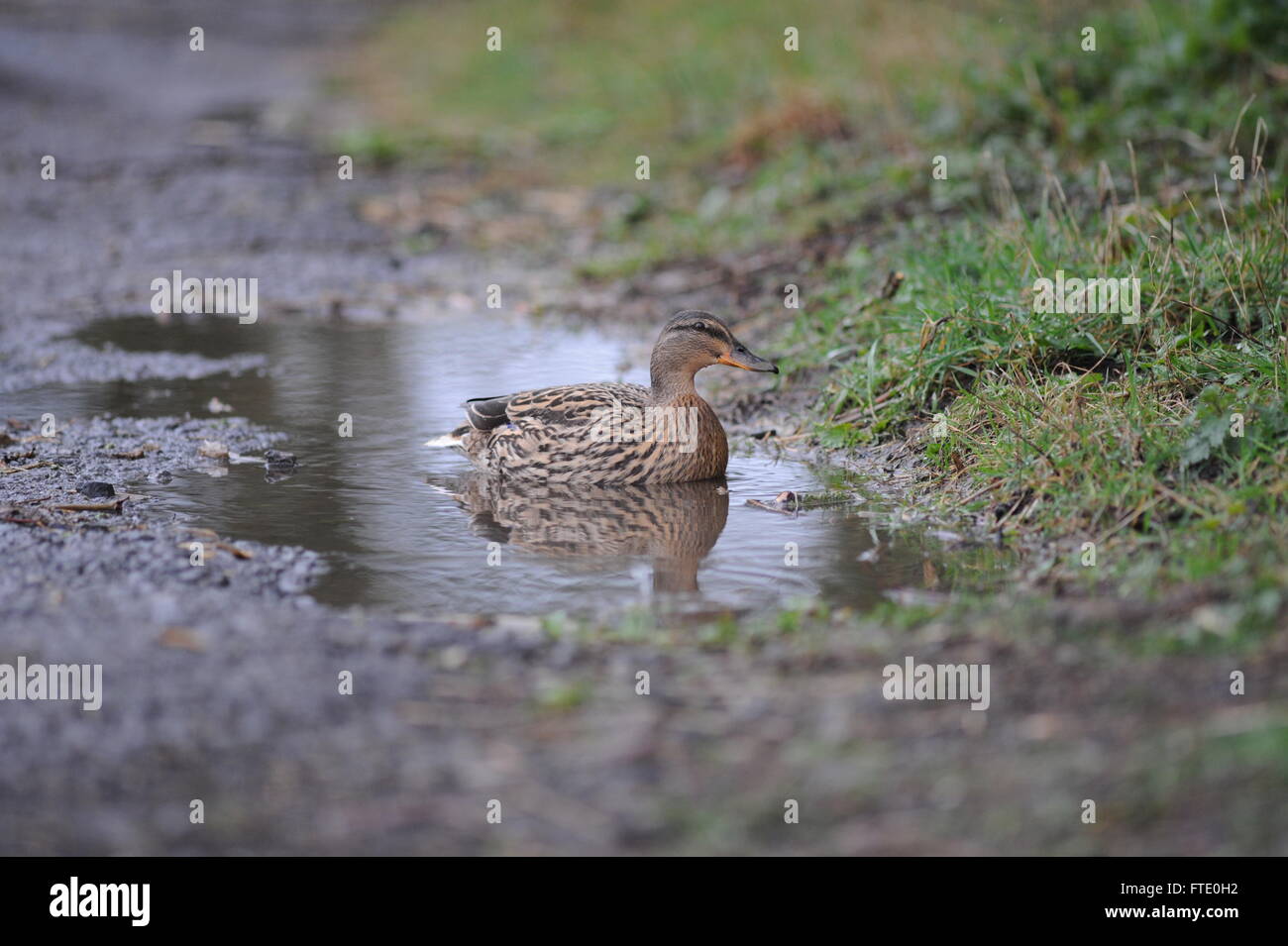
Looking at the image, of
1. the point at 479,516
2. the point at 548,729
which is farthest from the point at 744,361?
the point at 548,729

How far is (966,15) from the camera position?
14.7m

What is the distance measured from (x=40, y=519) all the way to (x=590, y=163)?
37.0 ft

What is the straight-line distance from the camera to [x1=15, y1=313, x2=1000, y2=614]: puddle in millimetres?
6340

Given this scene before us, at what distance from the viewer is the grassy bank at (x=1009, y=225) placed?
21.2 ft

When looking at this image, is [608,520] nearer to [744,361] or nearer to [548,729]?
[744,361]

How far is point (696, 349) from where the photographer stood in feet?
26.9

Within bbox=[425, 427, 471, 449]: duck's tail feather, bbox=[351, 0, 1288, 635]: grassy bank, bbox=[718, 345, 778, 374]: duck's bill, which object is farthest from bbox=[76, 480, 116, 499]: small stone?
bbox=[351, 0, 1288, 635]: grassy bank

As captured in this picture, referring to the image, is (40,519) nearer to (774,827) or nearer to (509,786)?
(509,786)

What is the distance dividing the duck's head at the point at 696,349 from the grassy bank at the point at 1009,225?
0.78m
